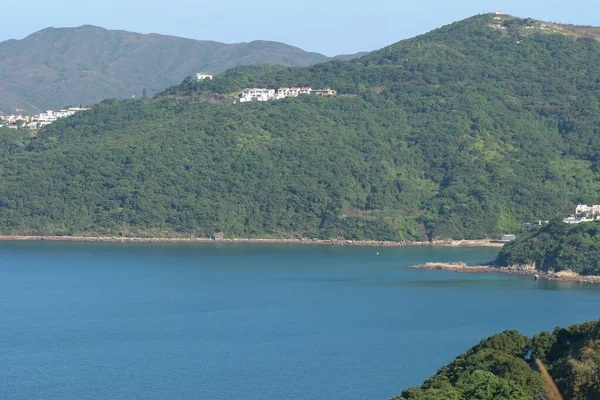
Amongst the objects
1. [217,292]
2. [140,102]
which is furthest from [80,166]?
[217,292]

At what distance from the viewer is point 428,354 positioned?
3478 centimetres

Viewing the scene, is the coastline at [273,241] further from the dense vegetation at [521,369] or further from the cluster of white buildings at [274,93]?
the dense vegetation at [521,369]

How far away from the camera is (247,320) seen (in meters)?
41.6

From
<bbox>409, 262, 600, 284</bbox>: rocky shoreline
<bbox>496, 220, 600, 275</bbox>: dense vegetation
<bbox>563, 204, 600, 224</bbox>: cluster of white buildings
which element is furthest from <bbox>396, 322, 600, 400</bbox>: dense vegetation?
<bbox>563, 204, 600, 224</bbox>: cluster of white buildings

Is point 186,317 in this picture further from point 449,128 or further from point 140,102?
point 140,102

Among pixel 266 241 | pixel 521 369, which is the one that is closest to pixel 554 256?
pixel 266 241

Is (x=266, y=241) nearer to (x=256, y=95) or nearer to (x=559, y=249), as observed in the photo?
(x=256, y=95)

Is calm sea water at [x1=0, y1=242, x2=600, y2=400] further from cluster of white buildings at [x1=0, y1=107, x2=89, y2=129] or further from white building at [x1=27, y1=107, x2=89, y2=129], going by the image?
cluster of white buildings at [x1=0, y1=107, x2=89, y2=129]

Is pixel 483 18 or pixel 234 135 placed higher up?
pixel 483 18

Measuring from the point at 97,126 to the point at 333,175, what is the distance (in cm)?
2174

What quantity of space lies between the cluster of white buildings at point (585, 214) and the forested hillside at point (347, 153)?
14.5 feet

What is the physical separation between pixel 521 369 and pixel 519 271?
101 feet

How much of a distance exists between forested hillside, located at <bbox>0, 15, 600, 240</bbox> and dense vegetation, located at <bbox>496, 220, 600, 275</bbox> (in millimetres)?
13622

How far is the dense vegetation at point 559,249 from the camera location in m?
52.5
